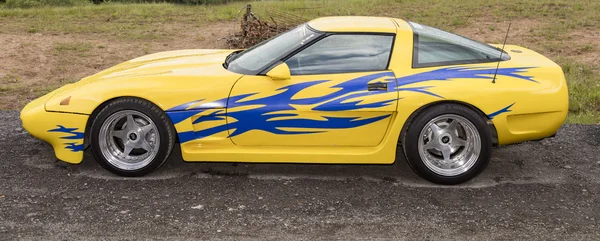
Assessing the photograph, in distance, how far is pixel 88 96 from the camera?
563 centimetres

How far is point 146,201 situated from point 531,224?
2.81 m

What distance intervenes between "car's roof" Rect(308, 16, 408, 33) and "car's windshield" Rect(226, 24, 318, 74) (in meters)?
0.12

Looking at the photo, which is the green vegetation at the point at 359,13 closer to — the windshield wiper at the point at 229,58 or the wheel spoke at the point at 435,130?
the windshield wiper at the point at 229,58

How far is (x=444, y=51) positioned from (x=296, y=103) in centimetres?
134

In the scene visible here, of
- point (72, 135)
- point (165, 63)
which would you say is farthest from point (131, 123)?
point (165, 63)

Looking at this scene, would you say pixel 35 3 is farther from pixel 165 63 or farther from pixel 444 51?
pixel 444 51

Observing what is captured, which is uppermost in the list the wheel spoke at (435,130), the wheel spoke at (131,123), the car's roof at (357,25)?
the car's roof at (357,25)

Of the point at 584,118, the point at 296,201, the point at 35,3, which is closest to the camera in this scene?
the point at 296,201

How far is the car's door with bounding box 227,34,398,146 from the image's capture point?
18.0 feet

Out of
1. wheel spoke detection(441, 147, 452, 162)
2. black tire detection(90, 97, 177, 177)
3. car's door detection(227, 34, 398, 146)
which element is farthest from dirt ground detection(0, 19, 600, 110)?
wheel spoke detection(441, 147, 452, 162)

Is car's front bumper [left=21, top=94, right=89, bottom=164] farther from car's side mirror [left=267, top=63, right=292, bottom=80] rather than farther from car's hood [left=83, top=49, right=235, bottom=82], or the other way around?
car's side mirror [left=267, top=63, right=292, bottom=80]

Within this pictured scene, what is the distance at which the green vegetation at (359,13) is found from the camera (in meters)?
12.5

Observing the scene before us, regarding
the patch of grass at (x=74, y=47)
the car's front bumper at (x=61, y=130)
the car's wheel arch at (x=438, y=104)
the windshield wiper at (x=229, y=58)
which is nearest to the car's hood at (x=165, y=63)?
the windshield wiper at (x=229, y=58)

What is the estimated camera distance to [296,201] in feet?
17.3
